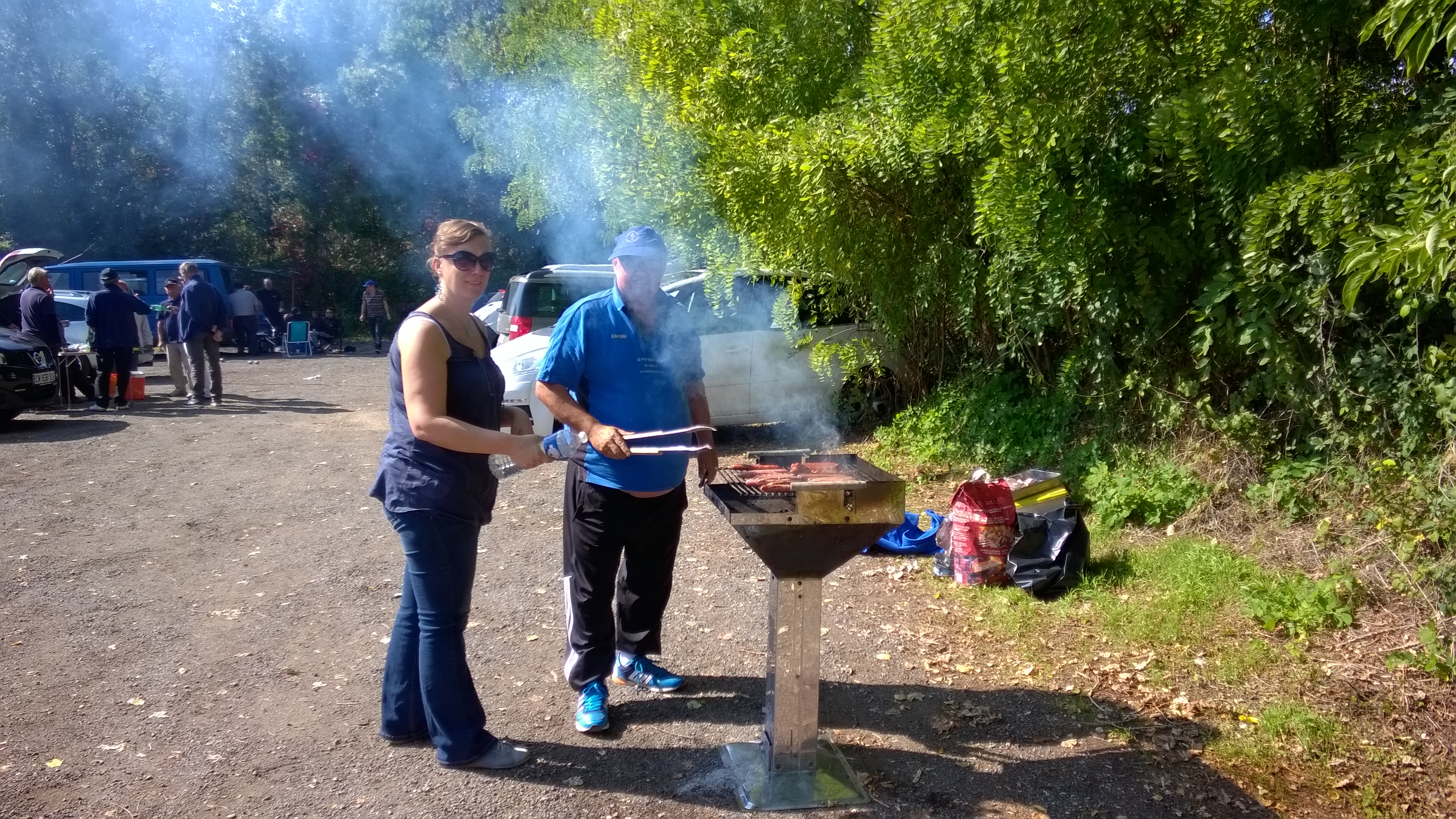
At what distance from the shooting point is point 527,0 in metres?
16.7

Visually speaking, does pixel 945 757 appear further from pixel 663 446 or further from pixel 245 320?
pixel 245 320

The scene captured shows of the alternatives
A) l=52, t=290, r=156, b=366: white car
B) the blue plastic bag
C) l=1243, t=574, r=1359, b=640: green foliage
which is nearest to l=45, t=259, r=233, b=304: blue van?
l=52, t=290, r=156, b=366: white car

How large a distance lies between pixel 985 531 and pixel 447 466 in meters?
3.22

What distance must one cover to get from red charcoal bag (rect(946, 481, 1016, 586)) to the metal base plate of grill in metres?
2.10

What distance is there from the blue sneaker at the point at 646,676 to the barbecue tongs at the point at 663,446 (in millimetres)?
1002

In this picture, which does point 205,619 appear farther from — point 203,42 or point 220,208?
point 220,208

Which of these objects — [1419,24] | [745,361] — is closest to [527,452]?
[1419,24]

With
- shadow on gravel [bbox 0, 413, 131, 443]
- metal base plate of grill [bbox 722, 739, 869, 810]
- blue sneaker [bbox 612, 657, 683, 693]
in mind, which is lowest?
metal base plate of grill [bbox 722, 739, 869, 810]

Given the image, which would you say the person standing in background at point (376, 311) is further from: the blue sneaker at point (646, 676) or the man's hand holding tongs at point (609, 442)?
the man's hand holding tongs at point (609, 442)

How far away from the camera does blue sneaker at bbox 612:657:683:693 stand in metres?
4.25

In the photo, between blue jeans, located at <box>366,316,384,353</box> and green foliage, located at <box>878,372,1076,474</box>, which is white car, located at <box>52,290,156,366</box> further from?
green foliage, located at <box>878,372,1076,474</box>

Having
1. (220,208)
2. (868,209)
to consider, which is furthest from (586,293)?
(220,208)

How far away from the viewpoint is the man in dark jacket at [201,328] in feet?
41.5

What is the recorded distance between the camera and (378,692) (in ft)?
14.0
